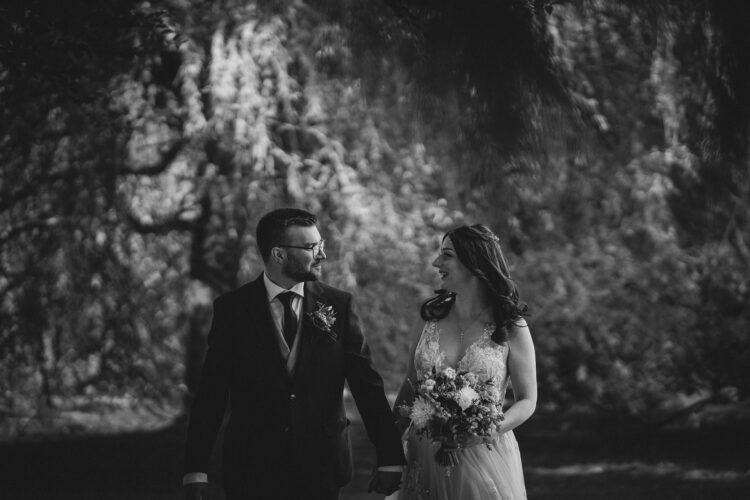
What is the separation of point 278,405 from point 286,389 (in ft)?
0.20

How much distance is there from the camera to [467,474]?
11.6ft

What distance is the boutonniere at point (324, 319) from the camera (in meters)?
3.28

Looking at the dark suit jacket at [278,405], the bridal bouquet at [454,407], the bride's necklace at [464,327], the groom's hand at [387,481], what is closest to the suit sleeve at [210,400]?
the dark suit jacket at [278,405]

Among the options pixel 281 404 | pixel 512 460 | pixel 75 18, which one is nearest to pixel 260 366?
pixel 281 404

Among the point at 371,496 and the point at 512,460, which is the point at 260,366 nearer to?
the point at 512,460

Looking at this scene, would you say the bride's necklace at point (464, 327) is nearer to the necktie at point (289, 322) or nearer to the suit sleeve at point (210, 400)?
the necktie at point (289, 322)

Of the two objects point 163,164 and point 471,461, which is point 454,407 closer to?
point 471,461

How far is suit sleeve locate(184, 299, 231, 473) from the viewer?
3.27m

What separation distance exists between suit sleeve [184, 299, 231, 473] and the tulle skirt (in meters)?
0.76

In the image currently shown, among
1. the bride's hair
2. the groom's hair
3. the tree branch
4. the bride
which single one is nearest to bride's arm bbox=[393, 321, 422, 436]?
the bride

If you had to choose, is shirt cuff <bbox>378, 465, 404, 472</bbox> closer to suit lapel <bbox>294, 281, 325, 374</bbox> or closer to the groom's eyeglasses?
suit lapel <bbox>294, 281, 325, 374</bbox>

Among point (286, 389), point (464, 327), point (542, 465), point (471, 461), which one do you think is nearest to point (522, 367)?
point (464, 327)

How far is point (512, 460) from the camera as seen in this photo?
3619 millimetres

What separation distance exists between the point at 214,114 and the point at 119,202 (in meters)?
1.25
